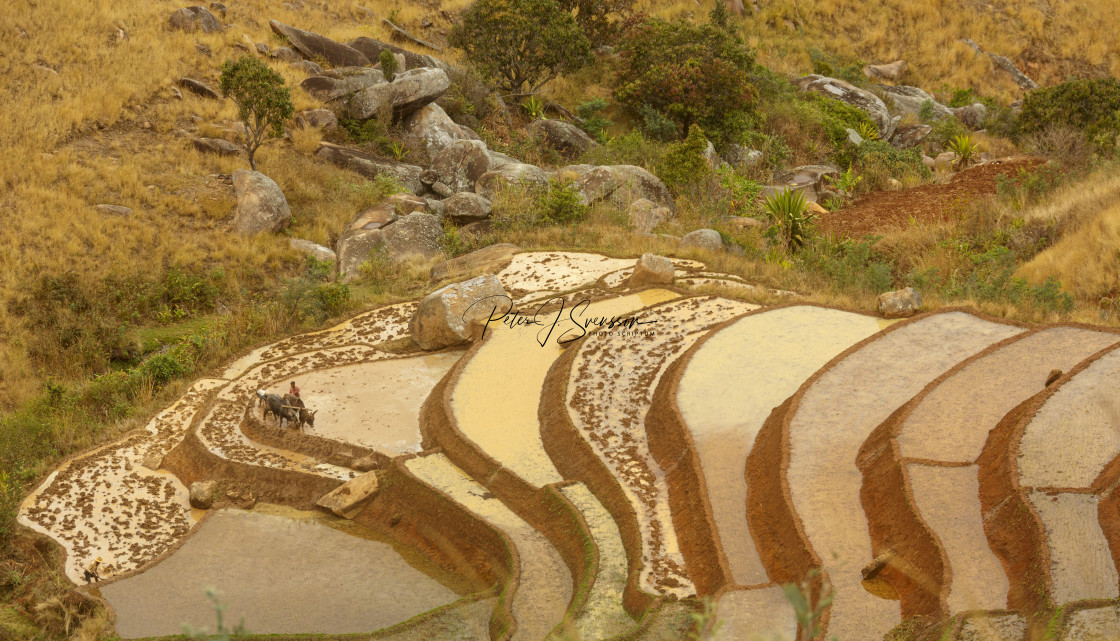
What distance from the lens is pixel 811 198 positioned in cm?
2458

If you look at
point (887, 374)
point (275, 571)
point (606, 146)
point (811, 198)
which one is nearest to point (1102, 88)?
point (811, 198)

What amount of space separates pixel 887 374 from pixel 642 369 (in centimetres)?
319

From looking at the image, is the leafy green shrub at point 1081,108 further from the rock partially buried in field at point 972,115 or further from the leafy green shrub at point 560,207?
the leafy green shrub at point 560,207

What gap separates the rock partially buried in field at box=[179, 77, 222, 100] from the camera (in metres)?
24.4

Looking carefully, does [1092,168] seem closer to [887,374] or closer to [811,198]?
[811,198]

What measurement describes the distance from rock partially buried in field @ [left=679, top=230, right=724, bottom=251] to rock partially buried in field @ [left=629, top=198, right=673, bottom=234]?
183cm

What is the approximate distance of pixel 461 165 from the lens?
75.9ft

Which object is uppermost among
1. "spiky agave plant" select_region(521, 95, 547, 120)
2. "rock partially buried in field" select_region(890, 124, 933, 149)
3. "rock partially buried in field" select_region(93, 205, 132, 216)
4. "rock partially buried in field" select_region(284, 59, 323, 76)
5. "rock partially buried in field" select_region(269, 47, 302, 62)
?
"rock partially buried in field" select_region(269, 47, 302, 62)

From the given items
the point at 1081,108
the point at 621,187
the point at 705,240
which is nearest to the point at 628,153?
the point at 621,187

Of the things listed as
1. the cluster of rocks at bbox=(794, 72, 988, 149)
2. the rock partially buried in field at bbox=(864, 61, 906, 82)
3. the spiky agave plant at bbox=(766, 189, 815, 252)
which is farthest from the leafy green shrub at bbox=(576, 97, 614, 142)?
the rock partially buried in field at bbox=(864, 61, 906, 82)

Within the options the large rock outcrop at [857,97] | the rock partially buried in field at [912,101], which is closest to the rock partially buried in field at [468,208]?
the large rock outcrop at [857,97]

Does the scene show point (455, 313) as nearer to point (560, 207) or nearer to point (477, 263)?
point (477, 263)

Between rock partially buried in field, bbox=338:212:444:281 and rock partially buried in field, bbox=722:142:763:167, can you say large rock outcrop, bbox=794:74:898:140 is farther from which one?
rock partially buried in field, bbox=338:212:444:281

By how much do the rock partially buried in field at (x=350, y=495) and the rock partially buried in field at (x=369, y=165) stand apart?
12.2 meters
